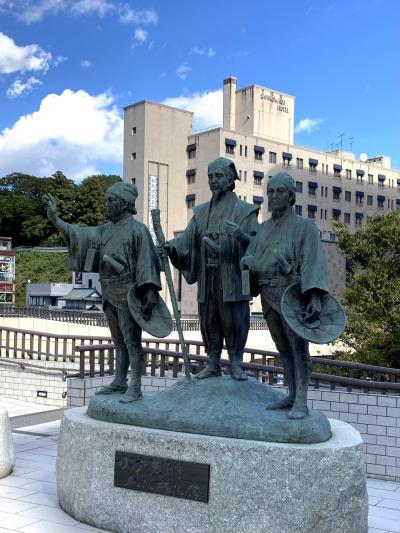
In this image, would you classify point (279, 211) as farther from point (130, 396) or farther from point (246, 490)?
point (246, 490)

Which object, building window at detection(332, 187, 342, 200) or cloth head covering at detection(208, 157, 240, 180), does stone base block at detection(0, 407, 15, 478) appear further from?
building window at detection(332, 187, 342, 200)

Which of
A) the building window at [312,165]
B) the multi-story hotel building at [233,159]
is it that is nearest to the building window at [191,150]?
the multi-story hotel building at [233,159]

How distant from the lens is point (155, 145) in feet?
136

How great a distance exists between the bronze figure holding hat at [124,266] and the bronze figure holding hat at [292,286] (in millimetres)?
1039

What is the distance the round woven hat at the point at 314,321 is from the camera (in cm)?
505

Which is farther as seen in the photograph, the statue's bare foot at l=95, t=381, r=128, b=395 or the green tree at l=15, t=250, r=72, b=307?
the green tree at l=15, t=250, r=72, b=307

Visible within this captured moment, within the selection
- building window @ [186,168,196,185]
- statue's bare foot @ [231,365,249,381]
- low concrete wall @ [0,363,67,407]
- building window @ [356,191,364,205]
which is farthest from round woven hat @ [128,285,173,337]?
building window @ [356,191,364,205]

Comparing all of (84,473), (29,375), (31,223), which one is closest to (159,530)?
(84,473)

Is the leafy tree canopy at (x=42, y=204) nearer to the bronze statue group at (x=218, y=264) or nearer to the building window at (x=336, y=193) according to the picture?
the building window at (x=336, y=193)

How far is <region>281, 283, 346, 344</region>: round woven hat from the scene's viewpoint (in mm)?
5051

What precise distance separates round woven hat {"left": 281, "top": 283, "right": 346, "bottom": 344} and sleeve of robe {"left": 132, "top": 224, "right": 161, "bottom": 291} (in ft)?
4.52

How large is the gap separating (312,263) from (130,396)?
220 centimetres

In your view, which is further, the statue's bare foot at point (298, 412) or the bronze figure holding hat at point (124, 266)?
the bronze figure holding hat at point (124, 266)

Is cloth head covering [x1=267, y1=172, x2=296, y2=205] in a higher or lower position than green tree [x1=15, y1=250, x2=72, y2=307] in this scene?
lower
